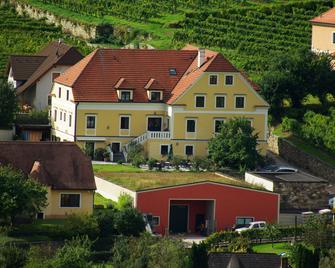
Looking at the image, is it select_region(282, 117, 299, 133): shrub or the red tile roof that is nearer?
select_region(282, 117, 299, 133): shrub

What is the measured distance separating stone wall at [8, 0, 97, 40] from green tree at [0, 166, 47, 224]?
40178 mm

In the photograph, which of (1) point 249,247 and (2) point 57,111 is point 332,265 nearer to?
(1) point 249,247

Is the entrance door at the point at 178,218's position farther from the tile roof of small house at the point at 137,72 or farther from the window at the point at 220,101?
the window at the point at 220,101

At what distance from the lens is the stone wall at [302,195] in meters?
96.0

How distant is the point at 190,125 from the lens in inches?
4087

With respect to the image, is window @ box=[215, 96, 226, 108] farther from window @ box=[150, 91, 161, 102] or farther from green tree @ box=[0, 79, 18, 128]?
green tree @ box=[0, 79, 18, 128]

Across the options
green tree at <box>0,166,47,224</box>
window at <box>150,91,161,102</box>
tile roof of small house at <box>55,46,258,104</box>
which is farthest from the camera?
window at <box>150,91,161,102</box>

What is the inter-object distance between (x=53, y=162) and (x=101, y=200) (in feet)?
10.8

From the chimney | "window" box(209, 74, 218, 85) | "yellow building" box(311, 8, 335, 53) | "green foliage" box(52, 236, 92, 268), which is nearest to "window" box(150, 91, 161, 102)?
the chimney

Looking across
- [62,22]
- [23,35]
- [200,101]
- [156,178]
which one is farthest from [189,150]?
[62,22]

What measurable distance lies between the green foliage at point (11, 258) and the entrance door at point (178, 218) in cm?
1183

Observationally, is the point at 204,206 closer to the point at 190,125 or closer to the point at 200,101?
the point at 190,125

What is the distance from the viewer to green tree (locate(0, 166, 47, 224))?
87.6 meters

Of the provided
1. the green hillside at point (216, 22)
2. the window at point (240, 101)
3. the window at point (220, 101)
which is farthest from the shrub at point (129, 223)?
the green hillside at point (216, 22)
